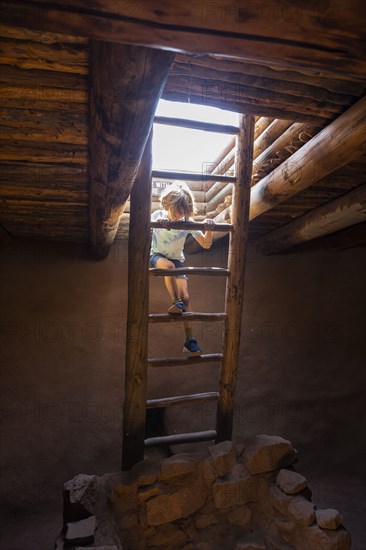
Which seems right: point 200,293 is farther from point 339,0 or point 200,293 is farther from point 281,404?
point 339,0

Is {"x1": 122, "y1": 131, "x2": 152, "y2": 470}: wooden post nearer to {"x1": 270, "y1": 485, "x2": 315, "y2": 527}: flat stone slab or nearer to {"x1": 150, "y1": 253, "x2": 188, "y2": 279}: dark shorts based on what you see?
{"x1": 150, "y1": 253, "x2": 188, "y2": 279}: dark shorts

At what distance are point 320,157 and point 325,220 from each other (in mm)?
1417

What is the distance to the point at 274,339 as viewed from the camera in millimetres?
5715

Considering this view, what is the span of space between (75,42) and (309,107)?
138 centimetres

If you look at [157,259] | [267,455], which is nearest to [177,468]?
[267,455]

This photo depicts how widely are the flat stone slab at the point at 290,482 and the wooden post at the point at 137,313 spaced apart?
1121 mm

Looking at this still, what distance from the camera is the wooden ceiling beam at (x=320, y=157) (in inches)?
89.4

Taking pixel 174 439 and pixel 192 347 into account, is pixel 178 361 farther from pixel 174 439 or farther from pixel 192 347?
pixel 174 439

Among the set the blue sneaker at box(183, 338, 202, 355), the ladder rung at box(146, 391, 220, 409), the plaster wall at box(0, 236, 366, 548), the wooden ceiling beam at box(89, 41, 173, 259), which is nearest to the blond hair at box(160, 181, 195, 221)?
the wooden ceiling beam at box(89, 41, 173, 259)

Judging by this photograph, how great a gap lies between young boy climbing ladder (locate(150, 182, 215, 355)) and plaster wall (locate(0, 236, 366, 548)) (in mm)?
1764

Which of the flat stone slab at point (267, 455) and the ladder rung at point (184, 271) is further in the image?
the flat stone slab at point (267, 455)

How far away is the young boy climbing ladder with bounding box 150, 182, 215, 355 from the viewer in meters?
3.15

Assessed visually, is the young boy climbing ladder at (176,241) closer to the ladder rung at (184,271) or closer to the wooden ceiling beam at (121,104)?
the ladder rung at (184,271)

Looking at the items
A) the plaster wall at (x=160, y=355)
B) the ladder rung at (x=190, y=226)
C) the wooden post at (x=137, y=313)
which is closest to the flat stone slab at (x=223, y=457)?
the wooden post at (x=137, y=313)
